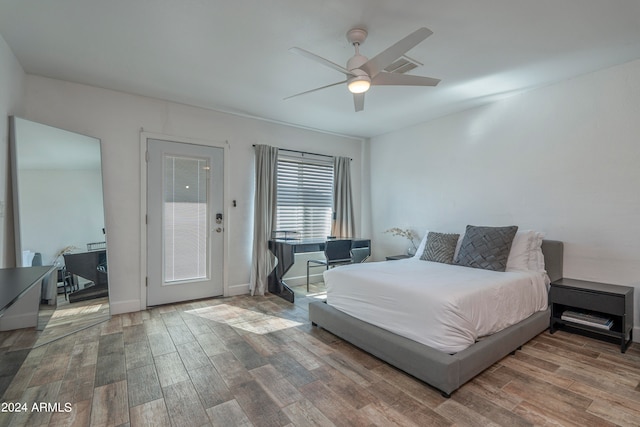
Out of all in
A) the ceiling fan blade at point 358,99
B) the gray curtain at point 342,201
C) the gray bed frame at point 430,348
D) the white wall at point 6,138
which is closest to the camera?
the gray bed frame at point 430,348

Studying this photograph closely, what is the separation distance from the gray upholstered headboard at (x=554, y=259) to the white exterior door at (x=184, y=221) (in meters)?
3.81

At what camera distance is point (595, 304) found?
2613mm

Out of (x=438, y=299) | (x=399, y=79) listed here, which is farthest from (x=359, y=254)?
(x=399, y=79)

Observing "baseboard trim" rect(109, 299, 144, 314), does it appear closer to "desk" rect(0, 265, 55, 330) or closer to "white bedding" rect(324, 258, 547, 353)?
"desk" rect(0, 265, 55, 330)

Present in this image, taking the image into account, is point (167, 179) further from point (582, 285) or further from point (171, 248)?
point (582, 285)

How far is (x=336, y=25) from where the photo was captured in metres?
2.19

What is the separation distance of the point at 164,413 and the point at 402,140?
14.8 ft

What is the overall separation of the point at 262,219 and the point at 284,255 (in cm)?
63

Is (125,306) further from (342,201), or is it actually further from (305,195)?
(342,201)

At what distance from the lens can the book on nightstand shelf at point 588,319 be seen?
103 inches

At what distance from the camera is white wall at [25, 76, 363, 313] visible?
10.3 feet

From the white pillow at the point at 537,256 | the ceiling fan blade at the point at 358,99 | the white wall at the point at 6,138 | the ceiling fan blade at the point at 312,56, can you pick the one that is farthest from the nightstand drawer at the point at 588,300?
the white wall at the point at 6,138

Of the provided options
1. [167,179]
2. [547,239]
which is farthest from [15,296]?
[547,239]

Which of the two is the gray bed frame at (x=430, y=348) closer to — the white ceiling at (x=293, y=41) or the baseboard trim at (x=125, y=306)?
the baseboard trim at (x=125, y=306)
